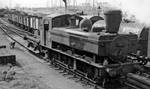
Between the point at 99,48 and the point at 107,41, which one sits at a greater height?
the point at 107,41

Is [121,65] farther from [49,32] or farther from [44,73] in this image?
[49,32]

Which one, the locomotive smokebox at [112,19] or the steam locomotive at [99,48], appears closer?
the steam locomotive at [99,48]

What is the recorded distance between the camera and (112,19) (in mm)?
9172

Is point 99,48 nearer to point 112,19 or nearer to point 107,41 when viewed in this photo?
point 107,41

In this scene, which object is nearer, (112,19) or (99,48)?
(99,48)

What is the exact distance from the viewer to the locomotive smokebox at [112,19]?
912 cm

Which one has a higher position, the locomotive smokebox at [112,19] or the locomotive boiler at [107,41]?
the locomotive smokebox at [112,19]

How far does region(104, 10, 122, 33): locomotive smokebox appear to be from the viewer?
9.12 meters

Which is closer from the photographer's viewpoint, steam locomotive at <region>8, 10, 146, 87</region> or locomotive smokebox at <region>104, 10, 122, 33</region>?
steam locomotive at <region>8, 10, 146, 87</region>

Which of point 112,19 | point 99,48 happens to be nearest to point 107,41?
point 99,48

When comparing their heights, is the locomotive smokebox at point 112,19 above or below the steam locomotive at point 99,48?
above

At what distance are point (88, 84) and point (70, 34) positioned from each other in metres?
2.65

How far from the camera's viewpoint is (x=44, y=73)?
465 inches

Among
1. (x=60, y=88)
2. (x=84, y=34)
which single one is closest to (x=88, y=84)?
(x=60, y=88)
